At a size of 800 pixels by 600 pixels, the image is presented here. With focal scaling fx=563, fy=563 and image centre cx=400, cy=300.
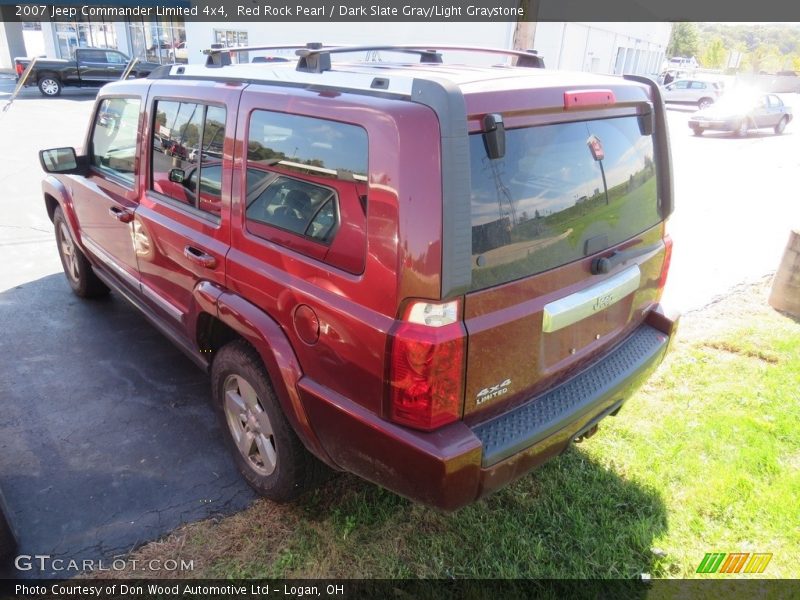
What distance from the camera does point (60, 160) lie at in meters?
4.05

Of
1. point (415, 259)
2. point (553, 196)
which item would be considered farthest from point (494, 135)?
point (415, 259)

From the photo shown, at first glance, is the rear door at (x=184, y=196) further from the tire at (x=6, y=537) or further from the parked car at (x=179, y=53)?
the parked car at (x=179, y=53)

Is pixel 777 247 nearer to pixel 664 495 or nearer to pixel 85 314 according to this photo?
pixel 664 495

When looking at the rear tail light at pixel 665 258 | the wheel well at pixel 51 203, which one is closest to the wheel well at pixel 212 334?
the rear tail light at pixel 665 258

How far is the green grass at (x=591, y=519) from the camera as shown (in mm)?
2508

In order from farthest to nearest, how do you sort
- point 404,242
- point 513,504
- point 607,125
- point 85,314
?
point 85,314, point 513,504, point 607,125, point 404,242

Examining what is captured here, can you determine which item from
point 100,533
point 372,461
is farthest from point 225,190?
point 100,533

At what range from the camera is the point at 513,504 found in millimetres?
2832

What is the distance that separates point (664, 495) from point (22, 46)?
40.9 m

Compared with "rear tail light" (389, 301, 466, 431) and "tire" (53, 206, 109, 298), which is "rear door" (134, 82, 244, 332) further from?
"tire" (53, 206, 109, 298)

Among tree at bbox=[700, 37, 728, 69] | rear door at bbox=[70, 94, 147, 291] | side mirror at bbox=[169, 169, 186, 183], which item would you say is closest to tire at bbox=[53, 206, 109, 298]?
rear door at bbox=[70, 94, 147, 291]

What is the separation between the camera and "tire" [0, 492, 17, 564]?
7.89ft

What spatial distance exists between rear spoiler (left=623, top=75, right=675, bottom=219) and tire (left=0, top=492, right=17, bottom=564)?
11.1ft

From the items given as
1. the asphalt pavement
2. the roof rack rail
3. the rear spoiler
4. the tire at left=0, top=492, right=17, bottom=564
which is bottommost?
the asphalt pavement
